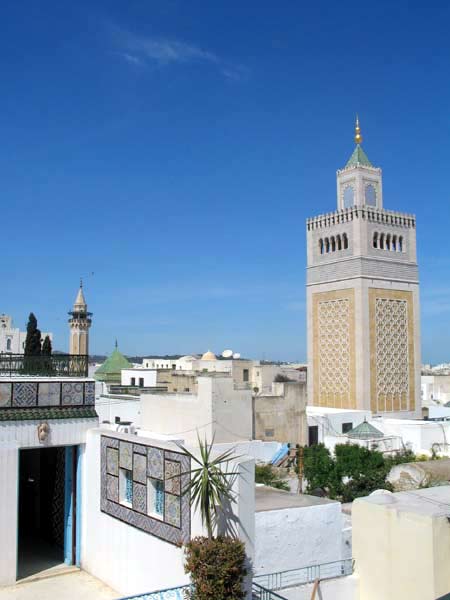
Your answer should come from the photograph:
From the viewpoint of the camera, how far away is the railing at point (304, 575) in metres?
7.47

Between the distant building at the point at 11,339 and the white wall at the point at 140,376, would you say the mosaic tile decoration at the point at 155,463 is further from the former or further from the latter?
the distant building at the point at 11,339

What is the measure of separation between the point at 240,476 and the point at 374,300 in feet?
67.4

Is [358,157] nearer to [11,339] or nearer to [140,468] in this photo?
[140,468]

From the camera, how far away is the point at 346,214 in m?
26.3

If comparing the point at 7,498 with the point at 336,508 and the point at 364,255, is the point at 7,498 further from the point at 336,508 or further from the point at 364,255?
the point at 364,255

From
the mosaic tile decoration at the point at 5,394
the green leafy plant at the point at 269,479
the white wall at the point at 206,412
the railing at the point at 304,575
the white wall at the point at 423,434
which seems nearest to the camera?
the railing at the point at 304,575

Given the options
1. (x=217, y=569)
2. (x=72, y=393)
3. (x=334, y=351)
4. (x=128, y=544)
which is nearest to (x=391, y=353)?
(x=334, y=351)

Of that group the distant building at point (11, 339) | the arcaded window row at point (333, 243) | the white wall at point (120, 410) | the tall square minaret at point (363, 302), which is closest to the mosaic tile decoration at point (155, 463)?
the white wall at point (120, 410)

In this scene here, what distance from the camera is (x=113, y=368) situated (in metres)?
35.8

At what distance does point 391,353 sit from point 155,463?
20.5 m

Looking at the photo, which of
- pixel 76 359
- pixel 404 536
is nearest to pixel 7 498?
pixel 76 359

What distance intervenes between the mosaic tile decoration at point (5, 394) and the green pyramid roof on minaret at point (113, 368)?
85.8 ft

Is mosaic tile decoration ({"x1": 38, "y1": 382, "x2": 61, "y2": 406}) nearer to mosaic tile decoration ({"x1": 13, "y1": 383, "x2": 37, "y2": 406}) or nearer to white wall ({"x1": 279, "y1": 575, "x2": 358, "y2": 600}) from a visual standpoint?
mosaic tile decoration ({"x1": 13, "y1": 383, "x2": 37, "y2": 406})

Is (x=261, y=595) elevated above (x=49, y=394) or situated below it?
below
